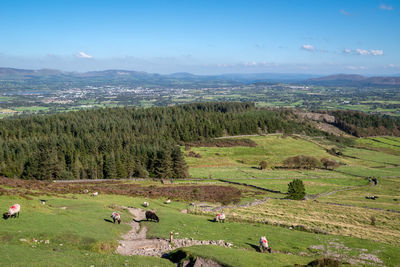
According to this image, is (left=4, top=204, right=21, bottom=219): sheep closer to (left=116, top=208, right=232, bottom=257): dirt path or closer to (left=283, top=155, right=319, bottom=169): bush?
(left=116, top=208, right=232, bottom=257): dirt path

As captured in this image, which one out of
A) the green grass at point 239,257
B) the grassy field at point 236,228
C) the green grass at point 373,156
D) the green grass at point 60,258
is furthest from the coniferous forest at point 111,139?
the green grass at point 60,258

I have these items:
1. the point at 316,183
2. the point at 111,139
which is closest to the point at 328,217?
the point at 316,183

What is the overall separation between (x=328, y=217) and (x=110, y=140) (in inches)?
3154

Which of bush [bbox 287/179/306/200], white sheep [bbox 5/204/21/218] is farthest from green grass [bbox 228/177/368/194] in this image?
white sheep [bbox 5/204/21/218]

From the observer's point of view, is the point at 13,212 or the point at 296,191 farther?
the point at 296,191

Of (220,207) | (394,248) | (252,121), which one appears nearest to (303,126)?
(252,121)

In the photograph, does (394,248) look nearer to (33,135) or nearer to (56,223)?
(56,223)

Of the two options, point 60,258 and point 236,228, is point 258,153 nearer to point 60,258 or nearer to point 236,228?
point 236,228

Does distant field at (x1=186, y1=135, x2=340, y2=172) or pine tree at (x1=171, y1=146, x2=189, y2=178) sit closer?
pine tree at (x1=171, y1=146, x2=189, y2=178)

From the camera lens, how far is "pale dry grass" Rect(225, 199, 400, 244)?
125 ft

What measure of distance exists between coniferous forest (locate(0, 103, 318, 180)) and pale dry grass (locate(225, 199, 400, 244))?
3987 cm

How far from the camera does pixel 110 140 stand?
105 meters

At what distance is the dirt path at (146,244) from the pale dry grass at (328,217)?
14016 mm

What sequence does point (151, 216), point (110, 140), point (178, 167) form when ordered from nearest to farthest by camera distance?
point (151, 216)
point (178, 167)
point (110, 140)
